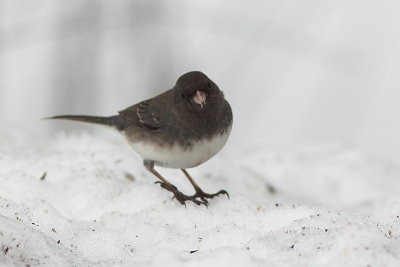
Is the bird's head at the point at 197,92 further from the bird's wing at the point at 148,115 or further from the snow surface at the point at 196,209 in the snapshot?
the snow surface at the point at 196,209

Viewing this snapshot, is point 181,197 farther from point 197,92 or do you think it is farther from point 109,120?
point 109,120

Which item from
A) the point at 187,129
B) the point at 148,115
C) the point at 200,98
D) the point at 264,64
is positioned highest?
the point at 200,98

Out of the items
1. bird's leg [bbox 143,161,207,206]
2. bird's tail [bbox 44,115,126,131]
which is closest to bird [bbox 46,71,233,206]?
bird's leg [bbox 143,161,207,206]

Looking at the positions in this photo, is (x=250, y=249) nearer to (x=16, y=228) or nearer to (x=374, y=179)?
(x=16, y=228)

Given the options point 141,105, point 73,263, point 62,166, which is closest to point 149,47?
point 141,105

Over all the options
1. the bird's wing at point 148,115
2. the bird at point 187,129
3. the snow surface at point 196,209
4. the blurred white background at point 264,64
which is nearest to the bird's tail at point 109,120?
the bird's wing at point 148,115

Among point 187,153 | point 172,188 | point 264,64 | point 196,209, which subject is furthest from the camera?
point 264,64

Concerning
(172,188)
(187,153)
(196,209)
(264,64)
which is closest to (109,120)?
(172,188)
